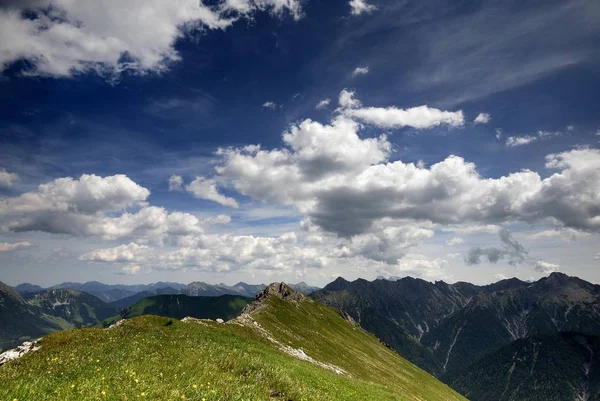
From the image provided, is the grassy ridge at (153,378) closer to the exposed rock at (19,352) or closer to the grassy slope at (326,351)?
the exposed rock at (19,352)

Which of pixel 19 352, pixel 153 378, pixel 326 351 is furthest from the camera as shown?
pixel 326 351

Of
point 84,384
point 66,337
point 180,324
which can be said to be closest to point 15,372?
point 84,384

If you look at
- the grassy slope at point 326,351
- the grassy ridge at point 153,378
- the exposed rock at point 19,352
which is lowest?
the grassy slope at point 326,351

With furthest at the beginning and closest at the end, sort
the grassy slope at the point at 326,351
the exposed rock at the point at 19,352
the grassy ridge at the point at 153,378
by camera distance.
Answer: the grassy slope at the point at 326,351
the exposed rock at the point at 19,352
the grassy ridge at the point at 153,378

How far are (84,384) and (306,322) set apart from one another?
3752 inches

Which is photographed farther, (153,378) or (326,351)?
(326,351)

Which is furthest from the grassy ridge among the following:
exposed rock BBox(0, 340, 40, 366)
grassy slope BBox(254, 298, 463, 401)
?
grassy slope BBox(254, 298, 463, 401)

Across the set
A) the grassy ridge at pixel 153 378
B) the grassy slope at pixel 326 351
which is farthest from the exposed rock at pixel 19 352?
the grassy slope at pixel 326 351

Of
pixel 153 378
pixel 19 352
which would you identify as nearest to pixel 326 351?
pixel 19 352

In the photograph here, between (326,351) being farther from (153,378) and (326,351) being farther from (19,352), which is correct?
(153,378)

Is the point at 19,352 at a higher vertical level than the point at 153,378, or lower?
lower

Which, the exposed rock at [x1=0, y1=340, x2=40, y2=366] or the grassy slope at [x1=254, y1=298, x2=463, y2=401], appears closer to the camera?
the exposed rock at [x1=0, y1=340, x2=40, y2=366]

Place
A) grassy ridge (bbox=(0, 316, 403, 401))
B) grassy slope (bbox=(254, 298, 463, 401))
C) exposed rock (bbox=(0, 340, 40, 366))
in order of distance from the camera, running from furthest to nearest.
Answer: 1. grassy slope (bbox=(254, 298, 463, 401))
2. exposed rock (bbox=(0, 340, 40, 366))
3. grassy ridge (bbox=(0, 316, 403, 401))

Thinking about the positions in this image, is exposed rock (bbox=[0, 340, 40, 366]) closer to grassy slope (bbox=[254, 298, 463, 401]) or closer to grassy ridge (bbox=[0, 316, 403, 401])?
grassy ridge (bbox=[0, 316, 403, 401])
